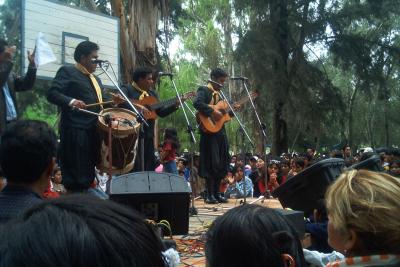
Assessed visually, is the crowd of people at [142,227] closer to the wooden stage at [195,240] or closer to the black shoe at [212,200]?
the wooden stage at [195,240]

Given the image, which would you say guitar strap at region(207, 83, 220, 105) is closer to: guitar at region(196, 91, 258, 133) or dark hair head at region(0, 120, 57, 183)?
guitar at region(196, 91, 258, 133)

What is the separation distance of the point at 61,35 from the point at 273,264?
8.04m

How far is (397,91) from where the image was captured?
1407 inches

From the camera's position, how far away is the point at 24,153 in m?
2.65

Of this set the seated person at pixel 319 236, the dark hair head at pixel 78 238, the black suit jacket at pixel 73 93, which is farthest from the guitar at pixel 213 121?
the dark hair head at pixel 78 238

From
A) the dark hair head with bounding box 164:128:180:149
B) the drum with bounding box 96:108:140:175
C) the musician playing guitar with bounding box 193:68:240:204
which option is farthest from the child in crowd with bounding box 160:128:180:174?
the drum with bounding box 96:108:140:175

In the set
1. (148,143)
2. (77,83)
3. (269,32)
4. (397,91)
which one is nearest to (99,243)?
(77,83)

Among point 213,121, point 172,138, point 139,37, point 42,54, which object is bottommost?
point 172,138

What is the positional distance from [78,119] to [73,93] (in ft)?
1.00

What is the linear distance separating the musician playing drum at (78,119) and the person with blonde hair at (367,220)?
12.0 feet

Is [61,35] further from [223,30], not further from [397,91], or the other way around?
[397,91]

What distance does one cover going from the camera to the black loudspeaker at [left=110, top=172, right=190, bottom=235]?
4504mm

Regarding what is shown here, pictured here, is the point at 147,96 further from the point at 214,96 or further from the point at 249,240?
the point at 249,240

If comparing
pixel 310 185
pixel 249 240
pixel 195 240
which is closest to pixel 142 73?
pixel 195 240
